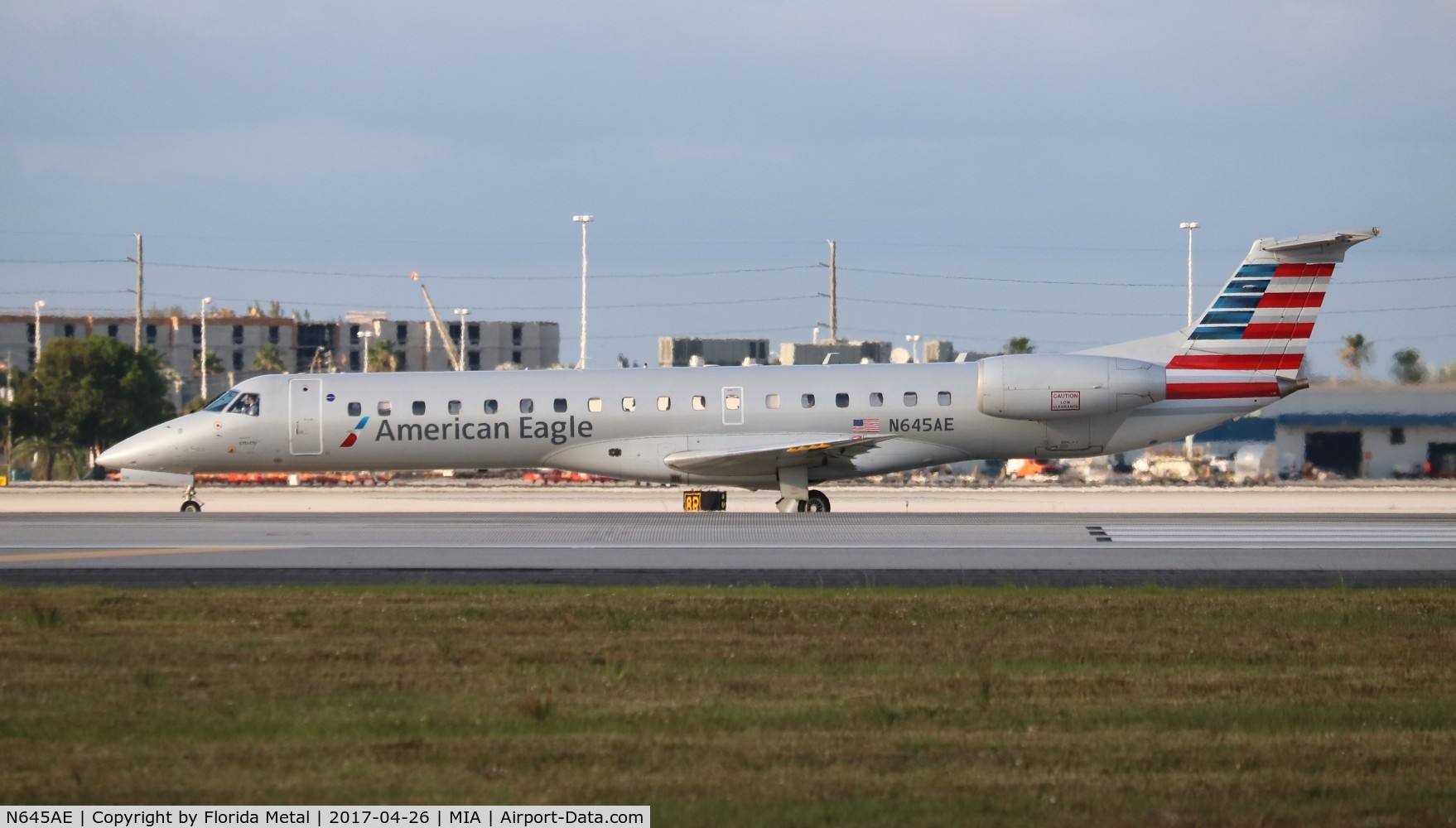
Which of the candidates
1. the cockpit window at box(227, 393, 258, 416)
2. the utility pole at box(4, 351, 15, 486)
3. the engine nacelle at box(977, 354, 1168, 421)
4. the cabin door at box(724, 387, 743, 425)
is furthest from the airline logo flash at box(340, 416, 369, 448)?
the utility pole at box(4, 351, 15, 486)

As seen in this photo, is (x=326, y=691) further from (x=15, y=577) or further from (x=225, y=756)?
(x=15, y=577)

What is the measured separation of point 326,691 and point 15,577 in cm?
892

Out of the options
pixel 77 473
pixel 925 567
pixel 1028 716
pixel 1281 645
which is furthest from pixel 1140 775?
pixel 77 473

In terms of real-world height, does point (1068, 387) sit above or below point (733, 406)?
above

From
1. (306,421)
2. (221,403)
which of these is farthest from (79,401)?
(306,421)

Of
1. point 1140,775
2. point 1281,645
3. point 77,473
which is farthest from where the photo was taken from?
point 77,473

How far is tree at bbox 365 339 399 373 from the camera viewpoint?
9744 cm

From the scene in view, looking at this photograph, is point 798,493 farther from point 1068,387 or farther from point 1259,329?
point 1259,329

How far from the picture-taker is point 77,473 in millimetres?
58156

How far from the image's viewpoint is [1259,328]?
93.9 ft

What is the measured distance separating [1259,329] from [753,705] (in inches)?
844

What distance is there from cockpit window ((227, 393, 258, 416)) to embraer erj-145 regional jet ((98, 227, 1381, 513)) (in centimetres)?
5

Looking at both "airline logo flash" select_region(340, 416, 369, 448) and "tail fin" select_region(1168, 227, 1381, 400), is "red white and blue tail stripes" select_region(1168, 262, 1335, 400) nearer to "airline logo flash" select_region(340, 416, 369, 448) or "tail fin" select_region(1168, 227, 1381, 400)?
"tail fin" select_region(1168, 227, 1381, 400)
